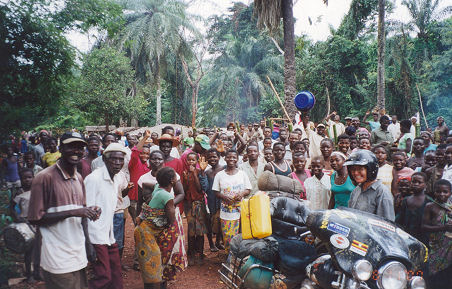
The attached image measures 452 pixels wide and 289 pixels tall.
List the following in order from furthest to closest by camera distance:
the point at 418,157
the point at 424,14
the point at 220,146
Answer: the point at 424,14 → the point at 220,146 → the point at 418,157

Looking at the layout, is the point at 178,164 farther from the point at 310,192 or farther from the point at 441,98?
the point at 441,98

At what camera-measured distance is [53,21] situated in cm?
488

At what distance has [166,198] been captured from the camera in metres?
4.29

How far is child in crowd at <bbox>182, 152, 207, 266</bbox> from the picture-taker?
600 centimetres

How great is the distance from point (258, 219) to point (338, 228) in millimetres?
844

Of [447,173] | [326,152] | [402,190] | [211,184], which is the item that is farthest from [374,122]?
[211,184]

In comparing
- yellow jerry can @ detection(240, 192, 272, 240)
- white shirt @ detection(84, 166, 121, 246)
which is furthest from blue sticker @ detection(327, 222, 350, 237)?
white shirt @ detection(84, 166, 121, 246)

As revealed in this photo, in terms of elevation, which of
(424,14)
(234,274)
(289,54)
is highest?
(424,14)

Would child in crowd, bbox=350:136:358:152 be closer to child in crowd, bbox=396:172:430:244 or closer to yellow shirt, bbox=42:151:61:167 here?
child in crowd, bbox=396:172:430:244

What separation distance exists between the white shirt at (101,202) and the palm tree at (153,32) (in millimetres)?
25519

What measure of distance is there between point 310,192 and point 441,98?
71.9 ft

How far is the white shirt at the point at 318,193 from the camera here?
16.5 feet

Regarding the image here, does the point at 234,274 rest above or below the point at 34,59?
below

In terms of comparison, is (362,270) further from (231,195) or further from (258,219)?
(231,195)
